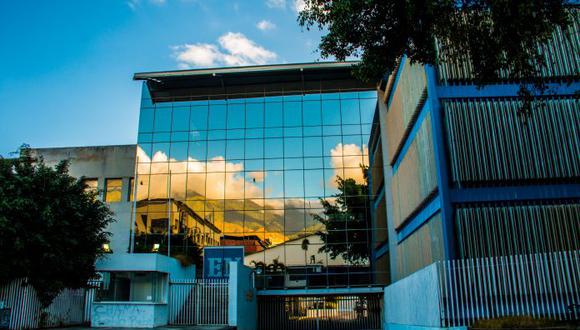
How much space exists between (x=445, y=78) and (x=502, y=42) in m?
7.74

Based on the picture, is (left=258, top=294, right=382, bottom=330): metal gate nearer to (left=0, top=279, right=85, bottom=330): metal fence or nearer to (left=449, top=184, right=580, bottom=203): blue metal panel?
(left=0, top=279, right=85, bottom=330): metal fence

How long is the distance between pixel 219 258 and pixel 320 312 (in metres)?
7.03

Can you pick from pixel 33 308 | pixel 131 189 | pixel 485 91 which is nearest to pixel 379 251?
pixel 485 91

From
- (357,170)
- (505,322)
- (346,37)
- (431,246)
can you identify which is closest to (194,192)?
(357,170)

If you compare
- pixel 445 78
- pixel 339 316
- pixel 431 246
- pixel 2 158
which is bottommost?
pixel 339 316

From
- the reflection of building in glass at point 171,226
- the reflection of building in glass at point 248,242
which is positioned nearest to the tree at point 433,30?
the reflection of building in glass at point 248,242

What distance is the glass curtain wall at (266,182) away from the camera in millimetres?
30656

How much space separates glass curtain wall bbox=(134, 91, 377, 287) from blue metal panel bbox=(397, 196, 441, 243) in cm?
334

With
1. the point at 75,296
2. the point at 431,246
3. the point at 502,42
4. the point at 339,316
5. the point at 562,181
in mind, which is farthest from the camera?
the point at 339,316

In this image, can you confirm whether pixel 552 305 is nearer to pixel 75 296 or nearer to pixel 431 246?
pixel 431 246

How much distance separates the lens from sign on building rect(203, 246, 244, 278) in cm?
3000

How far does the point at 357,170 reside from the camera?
31781 millimetres

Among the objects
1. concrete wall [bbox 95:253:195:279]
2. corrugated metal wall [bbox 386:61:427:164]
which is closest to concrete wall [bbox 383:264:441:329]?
corrugated metal wall [bbox 386:61:427:164]

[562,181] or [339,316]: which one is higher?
[562,181]
